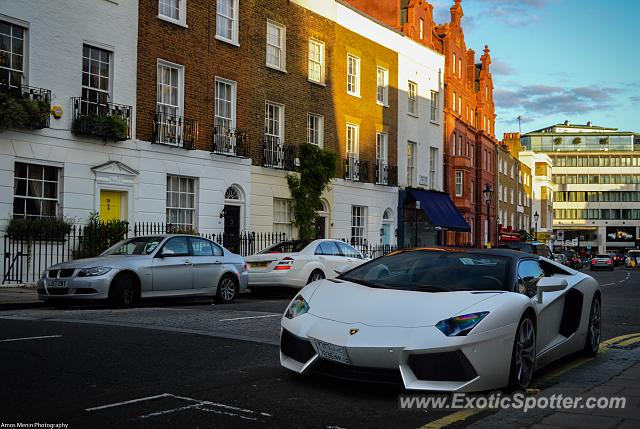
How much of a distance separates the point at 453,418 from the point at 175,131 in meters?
18.9

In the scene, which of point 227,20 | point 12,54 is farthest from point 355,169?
point 12,54

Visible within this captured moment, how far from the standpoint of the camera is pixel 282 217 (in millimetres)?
28141

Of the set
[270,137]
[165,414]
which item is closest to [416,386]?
[165,414]

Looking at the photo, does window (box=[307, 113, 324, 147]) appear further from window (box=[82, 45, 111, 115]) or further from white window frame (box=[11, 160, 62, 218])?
white window frame (box=[11, 160, 62, 218])

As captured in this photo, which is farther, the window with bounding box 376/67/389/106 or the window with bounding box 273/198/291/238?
A: the window with bounding box 376/67/389/106

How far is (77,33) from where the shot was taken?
19984 mm

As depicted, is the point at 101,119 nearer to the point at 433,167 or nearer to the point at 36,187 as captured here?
the point at 36,187

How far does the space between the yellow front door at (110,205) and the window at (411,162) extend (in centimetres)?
1907

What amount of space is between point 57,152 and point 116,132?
71.7 inches

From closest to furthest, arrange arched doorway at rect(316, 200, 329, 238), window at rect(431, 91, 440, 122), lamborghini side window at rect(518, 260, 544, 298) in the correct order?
lamborghini side window at rect(518, 260, 544, 298), arched doorway at rect(316, 200, 329, 238), window at rect(431, 91, 440, 122)

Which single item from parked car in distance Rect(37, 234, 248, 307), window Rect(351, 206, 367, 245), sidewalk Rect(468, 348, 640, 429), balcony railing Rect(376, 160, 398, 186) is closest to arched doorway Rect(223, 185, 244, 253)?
window Rect(351, 206, 367, 245)

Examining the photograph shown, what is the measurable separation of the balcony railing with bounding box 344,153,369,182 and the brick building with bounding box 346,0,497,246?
11198 mm

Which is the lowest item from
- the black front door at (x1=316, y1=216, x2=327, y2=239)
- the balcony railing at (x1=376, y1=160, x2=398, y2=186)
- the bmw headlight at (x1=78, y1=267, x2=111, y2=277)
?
the bmw headlight at (x1=78, y1=267, x2=111, y2=277)

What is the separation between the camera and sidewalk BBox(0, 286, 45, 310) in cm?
1417
